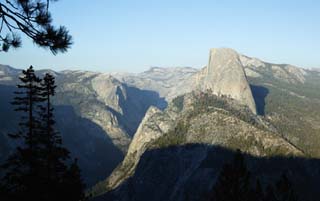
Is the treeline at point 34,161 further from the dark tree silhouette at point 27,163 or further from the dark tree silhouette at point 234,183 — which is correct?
the dark tree silhouette at point 234,183

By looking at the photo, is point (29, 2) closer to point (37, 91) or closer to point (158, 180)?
point (37, 91)

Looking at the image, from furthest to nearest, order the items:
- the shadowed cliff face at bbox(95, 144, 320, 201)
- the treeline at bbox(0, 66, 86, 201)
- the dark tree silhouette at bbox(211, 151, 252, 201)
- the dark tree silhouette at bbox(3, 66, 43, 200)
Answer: the shadowed cliff face at bbox(95, 144, 320, 201), the dark tree silhouette at bbox(211, 151, 252, 201), the treeline at bbox(0, 66, 86, 201), the dark tree silhouette at bbox(3, 66, 43, 200)

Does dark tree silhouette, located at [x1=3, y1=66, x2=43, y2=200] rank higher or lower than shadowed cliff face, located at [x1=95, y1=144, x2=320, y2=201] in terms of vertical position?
higher

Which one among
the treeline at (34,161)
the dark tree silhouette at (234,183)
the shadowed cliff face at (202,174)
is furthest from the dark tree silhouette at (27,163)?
the shadowed cliff face at (202,174)

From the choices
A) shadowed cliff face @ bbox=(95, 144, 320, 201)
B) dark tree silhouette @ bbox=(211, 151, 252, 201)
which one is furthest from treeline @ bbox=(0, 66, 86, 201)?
shadowed cliff face @ bbox=(95, 144, 320, 201)

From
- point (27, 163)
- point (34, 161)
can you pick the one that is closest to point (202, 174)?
point (34, 161)

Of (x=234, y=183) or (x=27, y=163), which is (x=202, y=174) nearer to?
(x=234, y=183)

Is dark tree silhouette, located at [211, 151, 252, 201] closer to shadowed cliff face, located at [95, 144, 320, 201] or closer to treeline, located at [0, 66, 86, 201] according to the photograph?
treeline, located at [0, 66, 86, 201]

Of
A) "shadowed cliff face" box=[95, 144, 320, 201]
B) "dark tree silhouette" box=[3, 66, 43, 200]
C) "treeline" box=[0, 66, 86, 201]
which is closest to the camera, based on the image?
"dark tree silhouette" box=[3, 66, 43, 200]

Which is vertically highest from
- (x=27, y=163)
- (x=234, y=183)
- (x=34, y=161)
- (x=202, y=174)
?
(x=34, y=161)

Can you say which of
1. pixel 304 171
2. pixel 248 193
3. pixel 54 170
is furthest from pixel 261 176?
pixel 54 170

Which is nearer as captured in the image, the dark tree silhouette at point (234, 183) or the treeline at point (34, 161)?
the treeline at point (34, 161)
